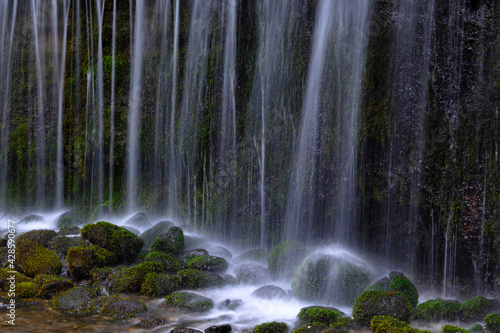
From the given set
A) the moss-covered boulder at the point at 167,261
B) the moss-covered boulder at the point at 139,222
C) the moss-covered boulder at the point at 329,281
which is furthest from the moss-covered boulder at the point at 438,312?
the moss-covered boulder at the point at 139,222

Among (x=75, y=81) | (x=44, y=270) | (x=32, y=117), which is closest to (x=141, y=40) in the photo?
(x=75, y=81)

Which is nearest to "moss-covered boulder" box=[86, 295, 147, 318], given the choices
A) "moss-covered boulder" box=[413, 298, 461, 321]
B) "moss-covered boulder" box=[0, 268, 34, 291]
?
"moss-covered boulder" box=[0, 268, 34, 291]

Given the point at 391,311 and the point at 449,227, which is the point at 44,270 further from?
the point at 449,227

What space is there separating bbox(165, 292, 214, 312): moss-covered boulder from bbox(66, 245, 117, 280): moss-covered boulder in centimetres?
180

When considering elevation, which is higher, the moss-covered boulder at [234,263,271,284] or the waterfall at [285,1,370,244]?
the waterfall at [285,1,370,244]

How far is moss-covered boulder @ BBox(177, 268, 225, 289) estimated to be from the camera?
7344 millimetres

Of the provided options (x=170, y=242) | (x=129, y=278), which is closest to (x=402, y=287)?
(x=129, y=278)

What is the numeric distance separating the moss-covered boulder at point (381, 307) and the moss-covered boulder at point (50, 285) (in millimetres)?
4506

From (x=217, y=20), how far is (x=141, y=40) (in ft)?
10.2

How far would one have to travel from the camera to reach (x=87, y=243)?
8.45 m

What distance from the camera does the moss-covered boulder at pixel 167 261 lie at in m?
7.97

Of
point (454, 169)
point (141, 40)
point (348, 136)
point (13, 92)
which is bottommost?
point (454, 169)

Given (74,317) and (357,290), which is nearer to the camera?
(74,317)

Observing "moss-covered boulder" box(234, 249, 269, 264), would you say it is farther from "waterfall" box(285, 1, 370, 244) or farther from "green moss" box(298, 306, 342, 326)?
"green moss" box(298, 306, 342, 326)
